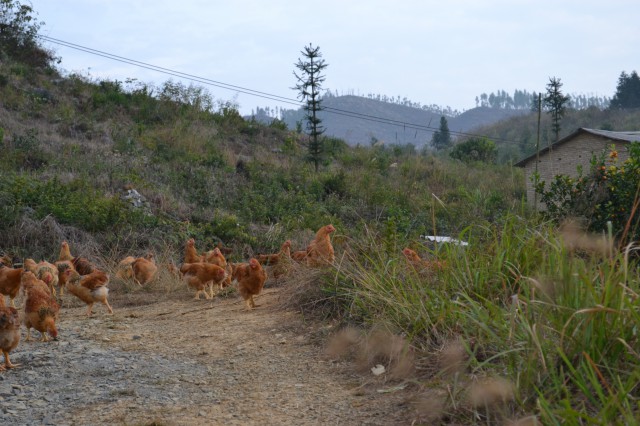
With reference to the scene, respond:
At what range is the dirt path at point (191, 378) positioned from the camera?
4457 mm

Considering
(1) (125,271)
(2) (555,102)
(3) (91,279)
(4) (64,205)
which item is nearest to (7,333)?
(3) (91,279)

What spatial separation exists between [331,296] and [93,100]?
25432 mm

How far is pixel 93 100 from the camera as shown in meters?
29.6

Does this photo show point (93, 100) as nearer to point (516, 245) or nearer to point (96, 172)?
point (96, 172)

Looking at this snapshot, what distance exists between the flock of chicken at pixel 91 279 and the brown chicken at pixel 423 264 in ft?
2.82

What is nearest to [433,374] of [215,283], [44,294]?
[44,294]

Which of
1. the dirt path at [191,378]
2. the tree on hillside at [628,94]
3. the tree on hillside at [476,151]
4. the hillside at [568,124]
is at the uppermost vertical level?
the tree on hillside at [628,94]

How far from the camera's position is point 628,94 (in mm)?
80500

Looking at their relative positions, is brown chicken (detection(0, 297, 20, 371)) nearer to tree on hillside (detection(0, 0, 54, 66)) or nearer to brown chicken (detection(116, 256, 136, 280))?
brown chicken (detection(116, 256, 136, 280))

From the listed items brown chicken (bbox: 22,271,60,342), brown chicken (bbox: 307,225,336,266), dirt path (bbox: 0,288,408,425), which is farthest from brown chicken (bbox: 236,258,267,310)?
brown chicken (bbox: 22,271,60,342)

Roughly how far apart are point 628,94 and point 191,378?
280 ft

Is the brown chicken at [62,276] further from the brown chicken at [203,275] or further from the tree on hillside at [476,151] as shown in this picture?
the tree on hillside at [476,151]

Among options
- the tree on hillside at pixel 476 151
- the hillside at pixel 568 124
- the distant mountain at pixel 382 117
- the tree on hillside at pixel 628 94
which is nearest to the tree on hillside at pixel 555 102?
the tree on hillside at pixel 476 151

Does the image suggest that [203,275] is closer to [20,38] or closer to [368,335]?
[368,335]
